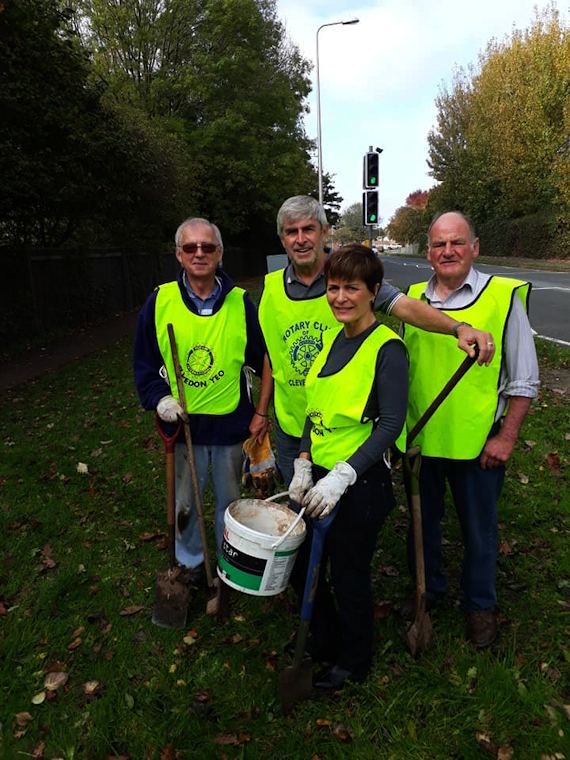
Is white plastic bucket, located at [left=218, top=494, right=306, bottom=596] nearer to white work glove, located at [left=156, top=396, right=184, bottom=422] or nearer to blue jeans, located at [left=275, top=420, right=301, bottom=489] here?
blue jeans, located at [left=275, top=420, right=301, bottom=489]

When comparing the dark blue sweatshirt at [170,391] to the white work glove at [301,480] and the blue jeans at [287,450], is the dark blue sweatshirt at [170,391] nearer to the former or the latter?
the blue jeans at [287,450]

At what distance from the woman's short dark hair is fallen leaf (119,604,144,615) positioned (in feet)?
8.10

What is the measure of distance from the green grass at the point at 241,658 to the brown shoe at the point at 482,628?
6 cm

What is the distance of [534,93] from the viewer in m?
30.4

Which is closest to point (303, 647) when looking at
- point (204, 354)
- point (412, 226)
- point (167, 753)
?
point (167, 753)

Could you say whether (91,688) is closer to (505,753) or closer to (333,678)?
(333,678)

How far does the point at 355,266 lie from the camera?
7.60 feet

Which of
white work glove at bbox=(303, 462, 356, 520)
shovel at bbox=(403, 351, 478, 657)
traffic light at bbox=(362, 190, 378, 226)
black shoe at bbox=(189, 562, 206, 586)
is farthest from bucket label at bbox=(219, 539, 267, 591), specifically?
traffic light at bbox=(362, 190, 378, 226)

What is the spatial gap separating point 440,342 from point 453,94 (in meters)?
49.5

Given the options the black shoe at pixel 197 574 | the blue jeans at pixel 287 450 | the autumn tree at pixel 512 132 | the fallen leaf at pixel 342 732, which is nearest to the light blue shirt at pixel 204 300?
the blue jeans at pixel 287 450

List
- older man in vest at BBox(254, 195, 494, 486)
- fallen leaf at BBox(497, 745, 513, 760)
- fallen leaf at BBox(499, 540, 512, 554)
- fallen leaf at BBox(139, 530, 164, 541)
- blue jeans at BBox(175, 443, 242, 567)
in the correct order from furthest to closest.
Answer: fallen leaf at BBox(139, 530, 164, 541)
fallen leaf at BBox(499, 540, 512, 554)
blue jeans at BBox(175, 443, 242, 567)
older man in vest at BBox(254, 195, 494, 486)
fallen leaf at BBox(497, 745, 513, 760)

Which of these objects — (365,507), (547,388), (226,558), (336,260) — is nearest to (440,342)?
(336,260)

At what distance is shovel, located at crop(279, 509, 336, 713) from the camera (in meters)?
2.40

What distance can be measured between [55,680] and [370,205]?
1095 cm
